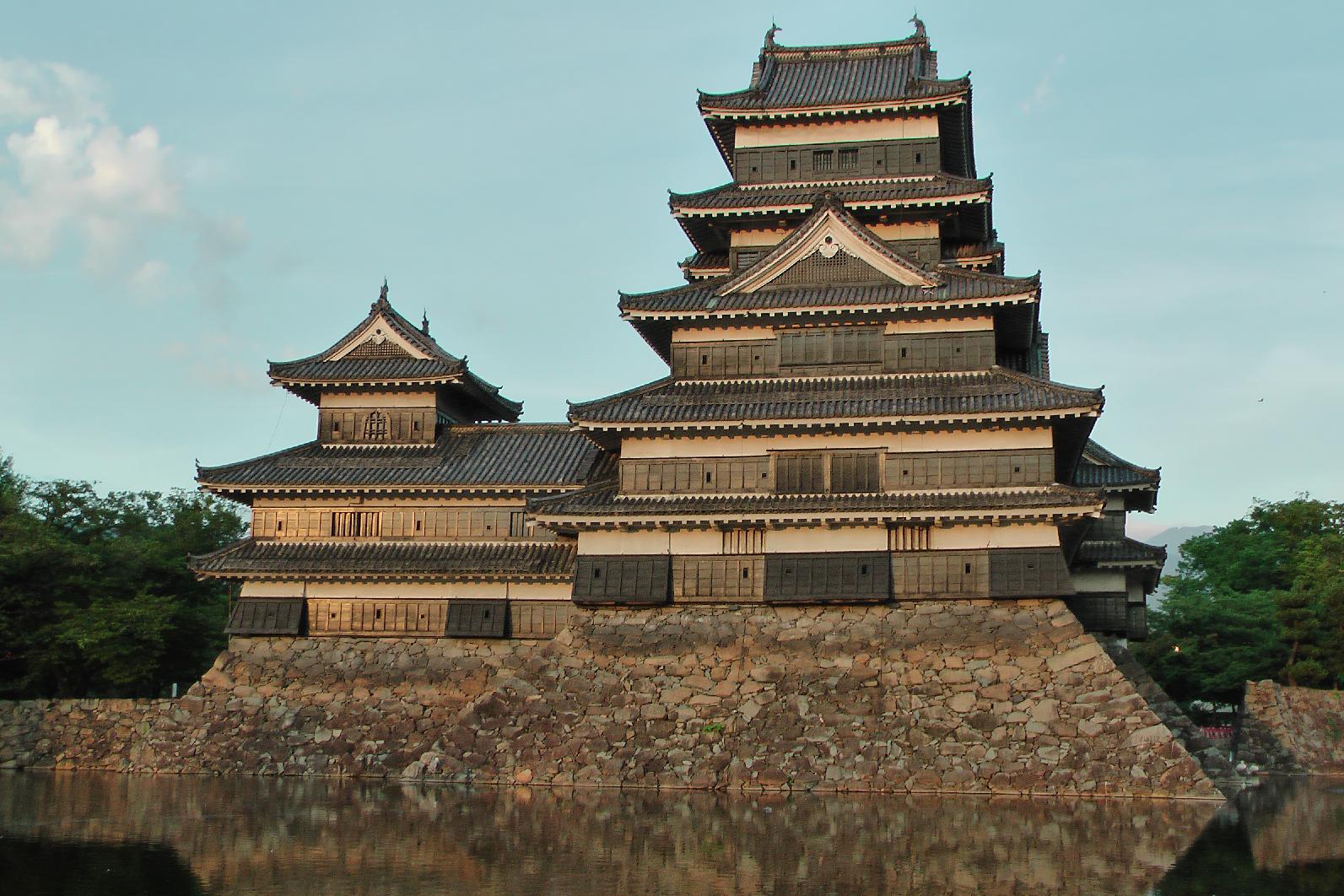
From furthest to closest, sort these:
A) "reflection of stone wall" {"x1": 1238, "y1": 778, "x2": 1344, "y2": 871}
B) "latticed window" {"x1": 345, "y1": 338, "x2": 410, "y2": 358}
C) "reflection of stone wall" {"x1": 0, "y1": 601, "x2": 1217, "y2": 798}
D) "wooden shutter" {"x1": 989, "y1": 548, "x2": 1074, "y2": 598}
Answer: "latticed window" {"x1": 345, "y1": 338, "x2": 410, "y2": 358} → "wooden shutter" {"x1": 989, "y1": 548, "x2": 1074, "y2": 598} → "reflection of stone wall" {"x1": 0, "y1": 601, "x2": 1217, "y2": 798} → "reflection of stone wall" {"x1": 1238, "y1": 778, "x2": 1344, "y2": 871}

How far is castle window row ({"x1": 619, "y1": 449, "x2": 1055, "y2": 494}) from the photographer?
100.0 feet

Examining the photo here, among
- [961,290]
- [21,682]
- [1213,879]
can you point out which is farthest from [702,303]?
[21,682]

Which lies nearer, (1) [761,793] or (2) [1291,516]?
(1) [761,793]

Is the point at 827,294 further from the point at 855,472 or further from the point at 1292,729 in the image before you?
the point at 1292,729

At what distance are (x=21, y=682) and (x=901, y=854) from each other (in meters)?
32.4

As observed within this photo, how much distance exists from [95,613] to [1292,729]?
126 ft

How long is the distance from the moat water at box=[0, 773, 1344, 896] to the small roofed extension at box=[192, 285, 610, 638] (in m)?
6.40

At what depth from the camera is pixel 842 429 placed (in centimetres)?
3114

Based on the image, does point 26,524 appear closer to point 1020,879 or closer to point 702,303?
point 702,303

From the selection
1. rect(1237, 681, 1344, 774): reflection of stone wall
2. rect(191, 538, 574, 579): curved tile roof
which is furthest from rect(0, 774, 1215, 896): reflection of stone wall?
rect(1237, 681, 1344, 774): reflection of stone wall

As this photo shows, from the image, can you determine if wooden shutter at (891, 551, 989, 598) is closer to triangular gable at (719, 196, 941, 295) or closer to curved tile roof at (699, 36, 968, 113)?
triangular gable at (719, 196, 941, 295)

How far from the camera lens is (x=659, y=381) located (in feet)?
110

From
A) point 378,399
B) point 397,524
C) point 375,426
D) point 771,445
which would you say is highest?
point 378,399

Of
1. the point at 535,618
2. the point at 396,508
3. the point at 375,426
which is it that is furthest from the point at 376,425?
the point at 535,618
